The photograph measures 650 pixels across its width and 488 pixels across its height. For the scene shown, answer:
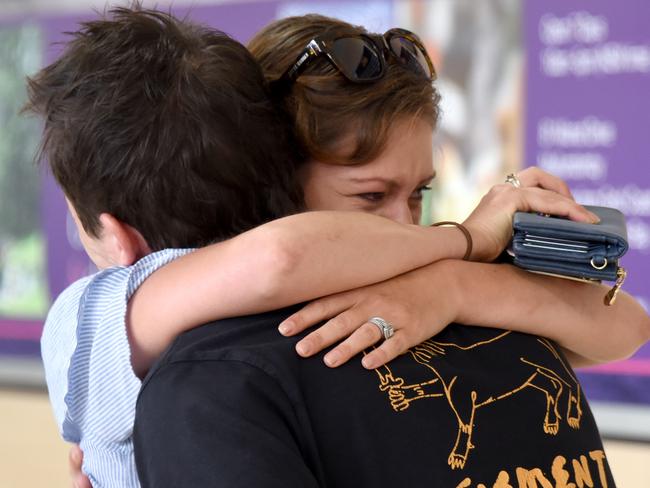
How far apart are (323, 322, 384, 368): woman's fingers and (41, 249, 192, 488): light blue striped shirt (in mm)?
222

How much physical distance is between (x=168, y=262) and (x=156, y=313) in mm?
83

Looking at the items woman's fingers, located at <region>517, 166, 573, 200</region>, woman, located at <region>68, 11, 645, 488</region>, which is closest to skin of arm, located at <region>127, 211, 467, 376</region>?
woman, located at <region>68, 11, 645, 488</region>

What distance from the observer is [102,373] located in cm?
105

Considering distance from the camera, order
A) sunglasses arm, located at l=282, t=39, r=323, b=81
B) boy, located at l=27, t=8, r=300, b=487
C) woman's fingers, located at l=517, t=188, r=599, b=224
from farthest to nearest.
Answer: sunglasses arm, located at l=282, t=39, r=323, b=81
woman's fingers, located at l=517, t=188, r=599, b=224
boy, located at l=27, t=8, r=300, b=487

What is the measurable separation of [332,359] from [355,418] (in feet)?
0.23

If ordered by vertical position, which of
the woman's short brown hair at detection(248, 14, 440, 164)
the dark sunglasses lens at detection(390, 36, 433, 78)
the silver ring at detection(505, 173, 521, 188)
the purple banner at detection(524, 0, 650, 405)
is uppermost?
the dark sunglasses lens at detection(390, 36, 433, 78)

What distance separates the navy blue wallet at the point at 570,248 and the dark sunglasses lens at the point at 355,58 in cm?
35

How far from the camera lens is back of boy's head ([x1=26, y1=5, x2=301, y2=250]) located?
1.10 metres

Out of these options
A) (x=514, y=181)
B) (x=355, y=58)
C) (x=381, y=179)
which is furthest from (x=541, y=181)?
(x=355, y=58)

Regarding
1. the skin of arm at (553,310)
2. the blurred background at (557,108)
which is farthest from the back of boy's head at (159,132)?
the blurred background at (557,108)

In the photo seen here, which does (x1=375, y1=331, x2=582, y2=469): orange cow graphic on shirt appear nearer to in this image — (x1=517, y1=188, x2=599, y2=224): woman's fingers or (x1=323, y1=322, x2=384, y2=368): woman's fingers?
(x1=323, y1=322, x2=384, y2=368): woman's fingers

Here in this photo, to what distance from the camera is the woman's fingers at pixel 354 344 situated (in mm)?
987

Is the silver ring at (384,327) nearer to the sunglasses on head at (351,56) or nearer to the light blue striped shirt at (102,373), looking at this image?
the light blue striped shirt at (102,373)

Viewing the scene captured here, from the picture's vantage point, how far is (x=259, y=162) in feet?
3.84
